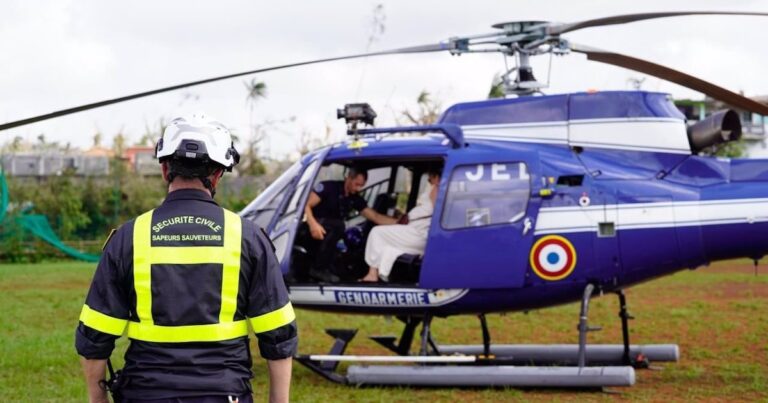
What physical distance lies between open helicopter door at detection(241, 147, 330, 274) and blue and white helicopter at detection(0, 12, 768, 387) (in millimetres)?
19

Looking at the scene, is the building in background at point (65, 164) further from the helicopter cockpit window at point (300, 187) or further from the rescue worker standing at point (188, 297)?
the rescue worker standing at point (188, 297)

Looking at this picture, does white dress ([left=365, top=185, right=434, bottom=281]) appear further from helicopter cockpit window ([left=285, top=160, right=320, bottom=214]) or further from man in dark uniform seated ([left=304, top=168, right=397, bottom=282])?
helicopter cockpit window ([left=285, top=160, right=320, bottom=214])

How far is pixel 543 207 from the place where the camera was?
916cm

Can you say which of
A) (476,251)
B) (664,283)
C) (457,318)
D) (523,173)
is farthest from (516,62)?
(664,283)

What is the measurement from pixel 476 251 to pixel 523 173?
2.63 feet

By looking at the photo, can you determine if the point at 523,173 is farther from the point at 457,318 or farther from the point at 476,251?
the point at 457,318

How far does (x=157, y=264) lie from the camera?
3.76 m

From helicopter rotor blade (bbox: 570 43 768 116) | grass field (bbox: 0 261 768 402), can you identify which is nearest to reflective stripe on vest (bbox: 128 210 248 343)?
grass field (bbox: 0 261 768 402)

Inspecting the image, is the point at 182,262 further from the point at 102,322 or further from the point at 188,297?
the point at 102,322

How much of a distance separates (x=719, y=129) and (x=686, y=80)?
0.85m

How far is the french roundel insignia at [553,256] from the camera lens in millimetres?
9125

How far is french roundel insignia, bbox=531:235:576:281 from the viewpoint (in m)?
9.12

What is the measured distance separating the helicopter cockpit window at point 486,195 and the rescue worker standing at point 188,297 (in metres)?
5.46

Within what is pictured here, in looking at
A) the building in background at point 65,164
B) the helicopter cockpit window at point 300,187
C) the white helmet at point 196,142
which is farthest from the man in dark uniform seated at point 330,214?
the building in background at point 65,164
